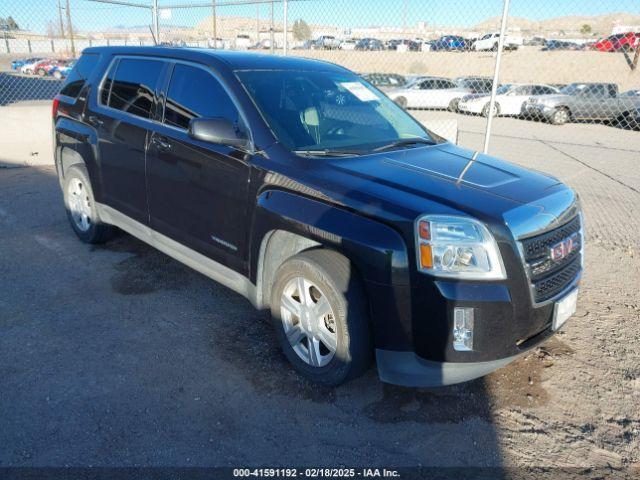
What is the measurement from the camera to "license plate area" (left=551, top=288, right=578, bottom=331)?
2.97 meters

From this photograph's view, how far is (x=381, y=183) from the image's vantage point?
2.95 meters

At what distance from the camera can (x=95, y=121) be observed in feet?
15.8

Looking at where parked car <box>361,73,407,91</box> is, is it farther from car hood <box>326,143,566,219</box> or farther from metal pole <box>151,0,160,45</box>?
car hood <box>326,143,566,219</box>

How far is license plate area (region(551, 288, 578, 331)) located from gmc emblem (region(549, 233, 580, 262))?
0.24 metres

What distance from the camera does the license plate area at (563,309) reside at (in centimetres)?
297

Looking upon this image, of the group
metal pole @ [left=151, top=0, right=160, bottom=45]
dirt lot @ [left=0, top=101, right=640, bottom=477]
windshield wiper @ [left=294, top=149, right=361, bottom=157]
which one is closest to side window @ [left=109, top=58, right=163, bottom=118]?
dirt lot @ [left=0, top=101, right=640, bottom=477]

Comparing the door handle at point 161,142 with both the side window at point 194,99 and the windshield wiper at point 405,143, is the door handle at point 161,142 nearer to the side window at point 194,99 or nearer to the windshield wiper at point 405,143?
the side window at point 194,99

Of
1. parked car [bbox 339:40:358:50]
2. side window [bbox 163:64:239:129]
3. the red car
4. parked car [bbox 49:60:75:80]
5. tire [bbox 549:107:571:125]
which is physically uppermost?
the red car

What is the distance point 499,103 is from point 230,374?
1977cm

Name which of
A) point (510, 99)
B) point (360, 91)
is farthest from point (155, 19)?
point (510, 99)

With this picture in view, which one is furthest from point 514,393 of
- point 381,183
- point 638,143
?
point 638,143

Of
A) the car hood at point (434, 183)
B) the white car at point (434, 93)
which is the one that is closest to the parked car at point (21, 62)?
the white car at point (434, 93)

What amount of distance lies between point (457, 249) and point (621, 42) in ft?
73.3

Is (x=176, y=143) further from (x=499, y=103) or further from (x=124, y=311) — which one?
(x=499, y=103)
